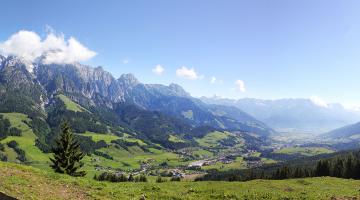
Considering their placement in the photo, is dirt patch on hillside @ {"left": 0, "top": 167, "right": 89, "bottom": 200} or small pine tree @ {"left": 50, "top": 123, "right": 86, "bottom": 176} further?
small pine tree @ {"left": 50, "top": 123, "right": 86, "bottom": 176}

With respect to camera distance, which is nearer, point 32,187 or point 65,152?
point 32,187

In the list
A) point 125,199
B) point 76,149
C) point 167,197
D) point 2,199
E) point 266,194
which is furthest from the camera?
point 76,149

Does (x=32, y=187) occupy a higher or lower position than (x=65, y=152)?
lower

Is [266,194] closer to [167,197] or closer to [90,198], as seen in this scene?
[167,197]

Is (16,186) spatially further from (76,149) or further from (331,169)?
(331,169)

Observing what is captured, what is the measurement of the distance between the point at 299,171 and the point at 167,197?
113 meters

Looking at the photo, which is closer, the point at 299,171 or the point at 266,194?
the point at 266,194

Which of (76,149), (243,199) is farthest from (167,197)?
(76,149)

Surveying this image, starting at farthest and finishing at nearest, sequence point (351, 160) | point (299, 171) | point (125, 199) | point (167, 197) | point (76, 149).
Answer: point (299, 171) < point (351, 160) < point (76, 149) < point (167, 197) < point (125, 199)

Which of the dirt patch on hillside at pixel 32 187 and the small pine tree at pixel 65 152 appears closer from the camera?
the dirt patch on hillside at pixel 32 187

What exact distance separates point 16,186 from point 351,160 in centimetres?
12271

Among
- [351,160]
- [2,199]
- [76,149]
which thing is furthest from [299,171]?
[2,199]

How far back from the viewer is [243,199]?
128 feet

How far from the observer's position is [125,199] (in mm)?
35000
